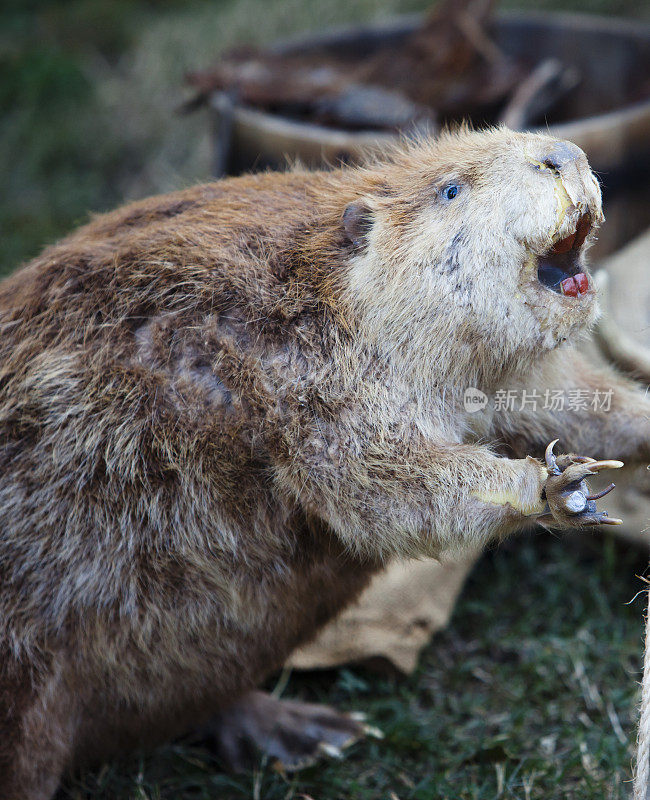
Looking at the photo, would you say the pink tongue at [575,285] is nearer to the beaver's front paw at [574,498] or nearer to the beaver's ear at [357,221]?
the beaver's front paw at [574,498]

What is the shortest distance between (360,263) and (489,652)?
1.79m

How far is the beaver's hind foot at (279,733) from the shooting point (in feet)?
9.57

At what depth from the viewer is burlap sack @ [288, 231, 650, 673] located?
127 inches

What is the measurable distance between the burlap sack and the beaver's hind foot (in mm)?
206

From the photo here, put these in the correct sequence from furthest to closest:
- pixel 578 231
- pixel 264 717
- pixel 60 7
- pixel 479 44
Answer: pixel 60 7, pixel 479 44, pixel 264 717, pixel 578 231

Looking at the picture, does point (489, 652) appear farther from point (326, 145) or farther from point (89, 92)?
point (89, 92)

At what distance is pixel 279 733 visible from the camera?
9.74ft

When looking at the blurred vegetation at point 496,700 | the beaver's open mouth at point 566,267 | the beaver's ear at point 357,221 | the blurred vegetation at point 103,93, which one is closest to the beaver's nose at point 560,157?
the beaver's open mouth at point 566,267

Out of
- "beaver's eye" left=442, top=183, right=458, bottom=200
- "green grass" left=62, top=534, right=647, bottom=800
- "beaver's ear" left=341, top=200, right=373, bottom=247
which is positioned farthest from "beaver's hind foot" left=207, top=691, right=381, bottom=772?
"beaver's eye" left=442, top=183, right=458, bottom=200

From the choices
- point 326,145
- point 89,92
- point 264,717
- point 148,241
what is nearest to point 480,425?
point 148,241

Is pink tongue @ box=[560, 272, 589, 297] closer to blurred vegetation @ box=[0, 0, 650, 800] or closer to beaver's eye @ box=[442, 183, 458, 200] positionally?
beaver's eye @ box=[442, 183, 458, 200]

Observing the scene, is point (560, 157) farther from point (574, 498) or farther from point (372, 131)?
point (372, 131)

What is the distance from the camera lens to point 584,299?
2.05 meters

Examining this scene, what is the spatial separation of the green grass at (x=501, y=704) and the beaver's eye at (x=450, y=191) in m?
1.18
